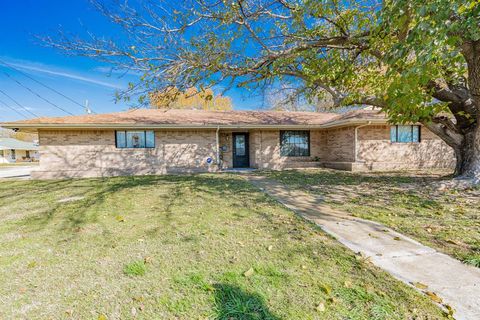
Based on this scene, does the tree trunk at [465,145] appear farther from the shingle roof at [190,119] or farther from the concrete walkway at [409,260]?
the concrete walkway at [409,260]

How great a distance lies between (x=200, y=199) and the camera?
6.39m

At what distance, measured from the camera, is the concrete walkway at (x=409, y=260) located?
2.29 metres

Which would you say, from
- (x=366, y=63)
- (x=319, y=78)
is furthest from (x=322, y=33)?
(x=366, y=63)

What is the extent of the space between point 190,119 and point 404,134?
11.8m

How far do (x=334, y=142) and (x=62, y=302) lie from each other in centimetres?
1441

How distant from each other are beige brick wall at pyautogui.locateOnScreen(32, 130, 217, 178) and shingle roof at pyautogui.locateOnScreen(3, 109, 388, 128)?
0.63 meters

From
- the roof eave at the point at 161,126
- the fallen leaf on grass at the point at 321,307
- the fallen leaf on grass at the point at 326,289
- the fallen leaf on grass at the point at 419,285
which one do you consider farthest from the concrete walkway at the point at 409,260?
the roof eave at the point at 161,126

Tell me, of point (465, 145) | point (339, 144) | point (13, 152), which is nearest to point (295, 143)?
point (339, 144)

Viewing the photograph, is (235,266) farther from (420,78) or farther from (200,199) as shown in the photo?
(420,78)

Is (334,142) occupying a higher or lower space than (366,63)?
lower

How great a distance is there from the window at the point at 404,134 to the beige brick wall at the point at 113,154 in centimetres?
980

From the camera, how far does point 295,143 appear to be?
1494 cm

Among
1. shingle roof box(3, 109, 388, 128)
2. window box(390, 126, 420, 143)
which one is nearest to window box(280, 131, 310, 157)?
shingle roof box(3, 109, 388, 128)

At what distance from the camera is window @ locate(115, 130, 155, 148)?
502 inches
